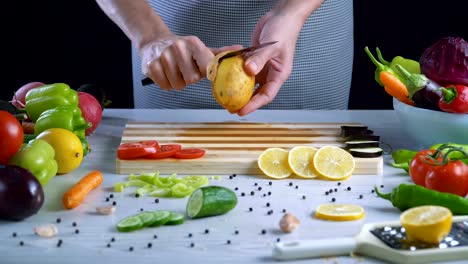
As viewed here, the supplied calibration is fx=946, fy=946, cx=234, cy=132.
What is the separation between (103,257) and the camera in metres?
1.66

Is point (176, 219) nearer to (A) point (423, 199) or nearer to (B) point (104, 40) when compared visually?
(A) point (423, 199)

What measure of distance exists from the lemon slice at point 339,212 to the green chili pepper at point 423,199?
0.09 metres

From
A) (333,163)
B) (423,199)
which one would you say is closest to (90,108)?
(333,163)

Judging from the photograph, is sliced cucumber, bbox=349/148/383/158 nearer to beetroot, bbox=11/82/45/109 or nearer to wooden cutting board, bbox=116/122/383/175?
wooden cutting board, bbox=116/122/383/175

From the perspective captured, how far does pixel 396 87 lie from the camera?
2391mm

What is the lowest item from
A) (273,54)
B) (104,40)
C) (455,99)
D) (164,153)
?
(164,153)

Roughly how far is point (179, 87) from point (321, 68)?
0.72 meters

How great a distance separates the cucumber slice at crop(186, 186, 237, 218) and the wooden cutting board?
319mm

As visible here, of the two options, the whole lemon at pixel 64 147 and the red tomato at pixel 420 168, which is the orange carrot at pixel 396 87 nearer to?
the red tomato at pixel 420 168

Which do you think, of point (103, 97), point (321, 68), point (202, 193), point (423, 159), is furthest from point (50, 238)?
point (321, 68)

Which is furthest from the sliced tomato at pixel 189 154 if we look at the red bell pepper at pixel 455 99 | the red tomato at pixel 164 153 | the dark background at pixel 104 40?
the dark background at pixel 104 40

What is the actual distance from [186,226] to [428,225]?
18.4 inches

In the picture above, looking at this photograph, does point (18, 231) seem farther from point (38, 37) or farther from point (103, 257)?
point (38, 37)

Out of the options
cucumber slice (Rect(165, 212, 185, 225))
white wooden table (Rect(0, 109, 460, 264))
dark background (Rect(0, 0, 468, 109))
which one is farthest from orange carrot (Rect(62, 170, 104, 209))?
dark background (Rect(0, 0, 468, 109))
